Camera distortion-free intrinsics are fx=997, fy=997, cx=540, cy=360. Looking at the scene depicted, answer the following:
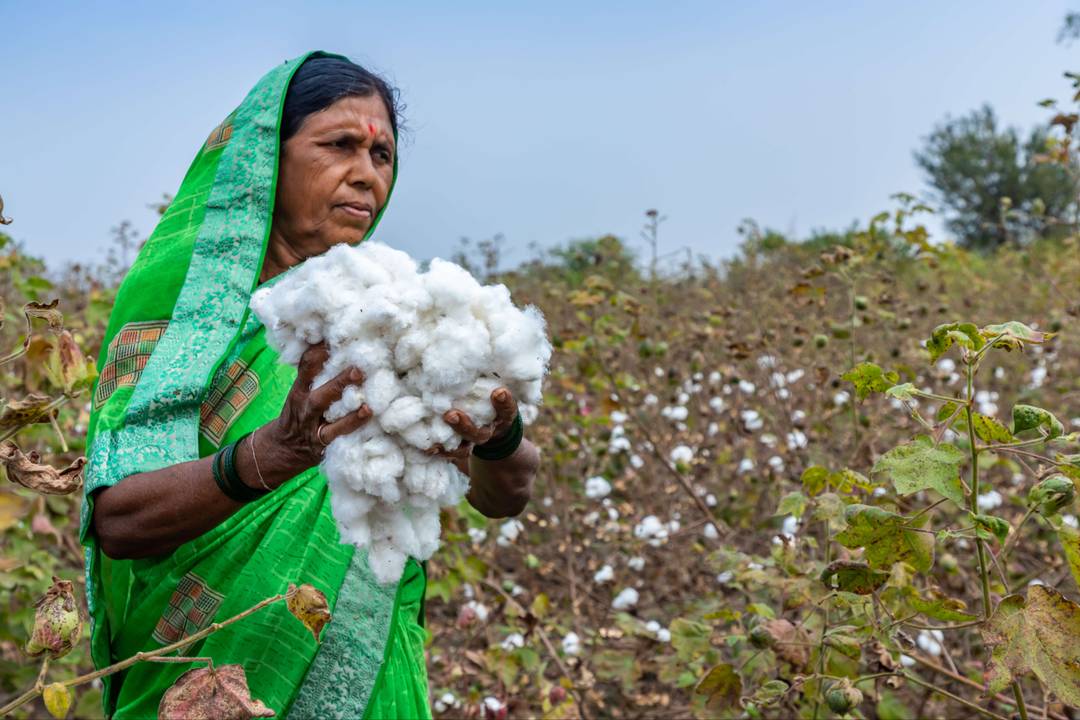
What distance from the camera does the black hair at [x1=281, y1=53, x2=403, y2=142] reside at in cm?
168

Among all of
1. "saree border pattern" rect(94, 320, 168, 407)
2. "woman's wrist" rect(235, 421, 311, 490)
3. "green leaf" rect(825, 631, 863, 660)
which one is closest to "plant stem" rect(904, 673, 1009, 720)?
"green leaf" rect(825, 631, 863, 660)

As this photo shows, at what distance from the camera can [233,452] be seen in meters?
1.26

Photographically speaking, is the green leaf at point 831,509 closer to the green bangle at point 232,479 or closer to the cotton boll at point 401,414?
the cotton boll at point 401,414

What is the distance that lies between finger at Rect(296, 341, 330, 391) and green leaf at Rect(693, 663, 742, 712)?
995mm

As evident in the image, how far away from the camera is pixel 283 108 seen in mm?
1682

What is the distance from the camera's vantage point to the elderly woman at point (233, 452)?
138 centimetres

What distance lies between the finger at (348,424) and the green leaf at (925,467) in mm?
624

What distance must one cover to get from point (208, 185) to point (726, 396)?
336 centimetres

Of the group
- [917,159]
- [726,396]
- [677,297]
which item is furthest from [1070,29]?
[917,159]

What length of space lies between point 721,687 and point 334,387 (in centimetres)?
105

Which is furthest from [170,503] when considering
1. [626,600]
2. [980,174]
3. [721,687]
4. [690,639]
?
[980,174]

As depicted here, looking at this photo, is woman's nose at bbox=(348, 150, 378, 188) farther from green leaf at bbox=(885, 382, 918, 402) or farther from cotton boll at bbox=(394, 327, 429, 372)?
green leaf at bbox=(885, 382, 918, 402)

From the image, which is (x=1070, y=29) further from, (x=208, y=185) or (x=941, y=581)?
(x=208, y=185)

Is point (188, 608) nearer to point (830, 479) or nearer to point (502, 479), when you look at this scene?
point (502, 479)
